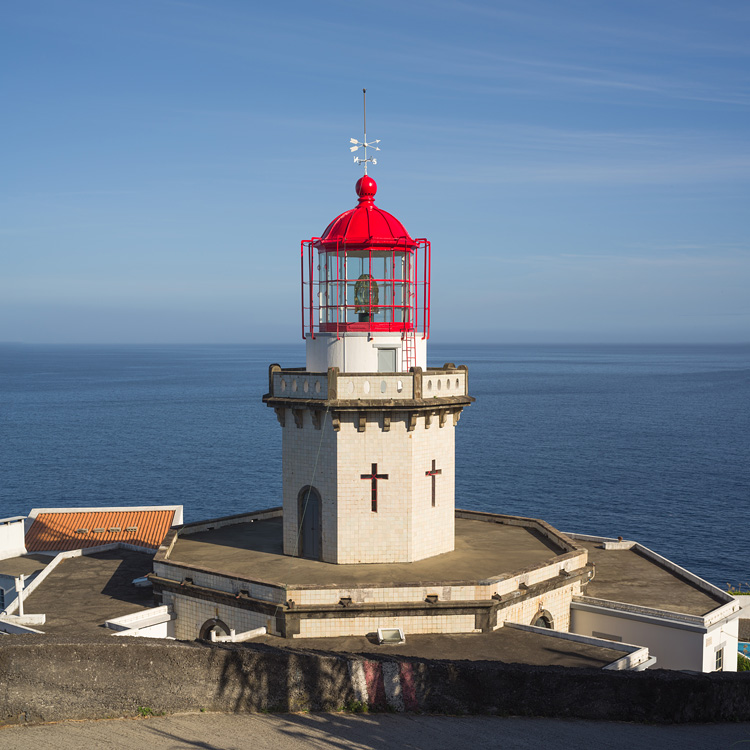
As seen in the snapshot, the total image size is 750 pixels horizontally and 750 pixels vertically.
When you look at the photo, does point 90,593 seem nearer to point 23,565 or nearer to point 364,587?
point 23,565

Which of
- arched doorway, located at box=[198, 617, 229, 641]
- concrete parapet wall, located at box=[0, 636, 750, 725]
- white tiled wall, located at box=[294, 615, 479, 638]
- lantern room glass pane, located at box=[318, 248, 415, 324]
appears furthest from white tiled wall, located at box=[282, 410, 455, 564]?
concrete parapet wall, located at box=[0, 636, 750, 725]

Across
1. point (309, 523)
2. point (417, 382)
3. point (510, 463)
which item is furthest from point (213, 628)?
point (510, 463)

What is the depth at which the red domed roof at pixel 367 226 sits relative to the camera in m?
21.9

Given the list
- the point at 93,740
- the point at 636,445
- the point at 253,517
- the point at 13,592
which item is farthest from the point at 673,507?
the point at 93,740

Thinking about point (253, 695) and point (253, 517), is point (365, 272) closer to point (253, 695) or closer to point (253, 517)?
point (253, 517)

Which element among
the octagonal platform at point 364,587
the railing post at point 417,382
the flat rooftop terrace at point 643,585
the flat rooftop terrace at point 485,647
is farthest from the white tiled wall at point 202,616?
the flat rooftop terrace at point 643,585

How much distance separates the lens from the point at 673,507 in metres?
63.3

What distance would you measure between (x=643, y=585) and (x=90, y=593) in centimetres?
1605

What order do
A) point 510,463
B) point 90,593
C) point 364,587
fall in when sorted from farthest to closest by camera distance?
point 510,463 → point 90,593 → point 364,587

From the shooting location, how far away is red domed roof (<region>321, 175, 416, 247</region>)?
21922mm

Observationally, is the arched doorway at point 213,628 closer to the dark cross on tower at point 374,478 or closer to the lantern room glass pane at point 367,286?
the dark cross on tower at point 374,478

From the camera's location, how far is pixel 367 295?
73.5 feet

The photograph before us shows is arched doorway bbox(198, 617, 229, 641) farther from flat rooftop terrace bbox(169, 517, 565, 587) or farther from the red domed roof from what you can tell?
the red domed roof

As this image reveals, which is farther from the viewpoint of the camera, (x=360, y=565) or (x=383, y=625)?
(x=360, y=565)
